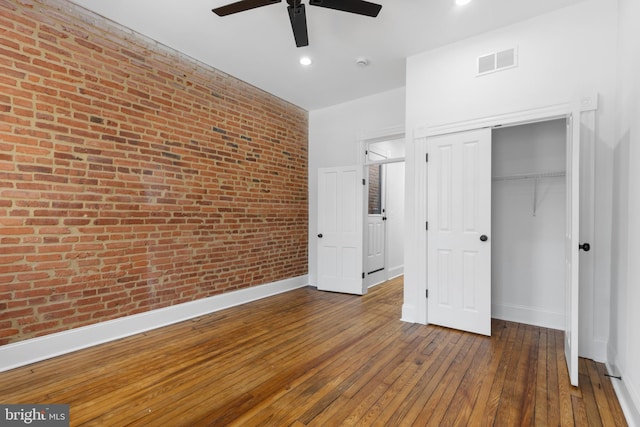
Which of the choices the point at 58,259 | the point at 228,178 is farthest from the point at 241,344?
the point at 228,178

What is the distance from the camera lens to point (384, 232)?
5.70 m

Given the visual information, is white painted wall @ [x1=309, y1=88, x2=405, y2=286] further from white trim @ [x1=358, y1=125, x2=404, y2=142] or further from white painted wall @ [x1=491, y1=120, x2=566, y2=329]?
white painted wall @ [x1=491, y1=120, x2=566, y2=329]

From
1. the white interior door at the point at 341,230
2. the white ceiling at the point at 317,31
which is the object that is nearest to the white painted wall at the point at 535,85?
the white ceiling at the point at 317,31

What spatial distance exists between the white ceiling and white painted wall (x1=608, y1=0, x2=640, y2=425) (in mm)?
873

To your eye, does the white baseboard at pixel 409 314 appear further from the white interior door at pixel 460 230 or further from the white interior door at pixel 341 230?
the white interior door at pixel 341 230

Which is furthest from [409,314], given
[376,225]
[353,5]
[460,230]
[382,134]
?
[353,5]

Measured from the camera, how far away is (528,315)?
344 centimetres

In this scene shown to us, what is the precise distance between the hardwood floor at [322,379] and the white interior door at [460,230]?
270mm

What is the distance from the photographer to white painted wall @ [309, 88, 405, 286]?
472 cm

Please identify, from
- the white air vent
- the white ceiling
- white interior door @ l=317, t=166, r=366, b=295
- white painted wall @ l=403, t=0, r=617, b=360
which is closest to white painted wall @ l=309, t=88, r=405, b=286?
white interior door @ l=317, t=166, r=366, b=295

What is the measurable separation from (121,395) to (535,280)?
4.10m

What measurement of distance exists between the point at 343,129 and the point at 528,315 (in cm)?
374

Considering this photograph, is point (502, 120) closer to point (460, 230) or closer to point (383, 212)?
point (460, 230)

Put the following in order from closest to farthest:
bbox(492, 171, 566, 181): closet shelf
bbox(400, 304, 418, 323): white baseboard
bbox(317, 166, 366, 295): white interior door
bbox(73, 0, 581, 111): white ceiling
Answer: bbox(73, 0, 581, 111): white ceiling → bbox(492, 171, 566, 181): closet shelf → bbox(400, 304, 418, 323): white baseboard → bbox(317, 166, 366, 295): white interior door
